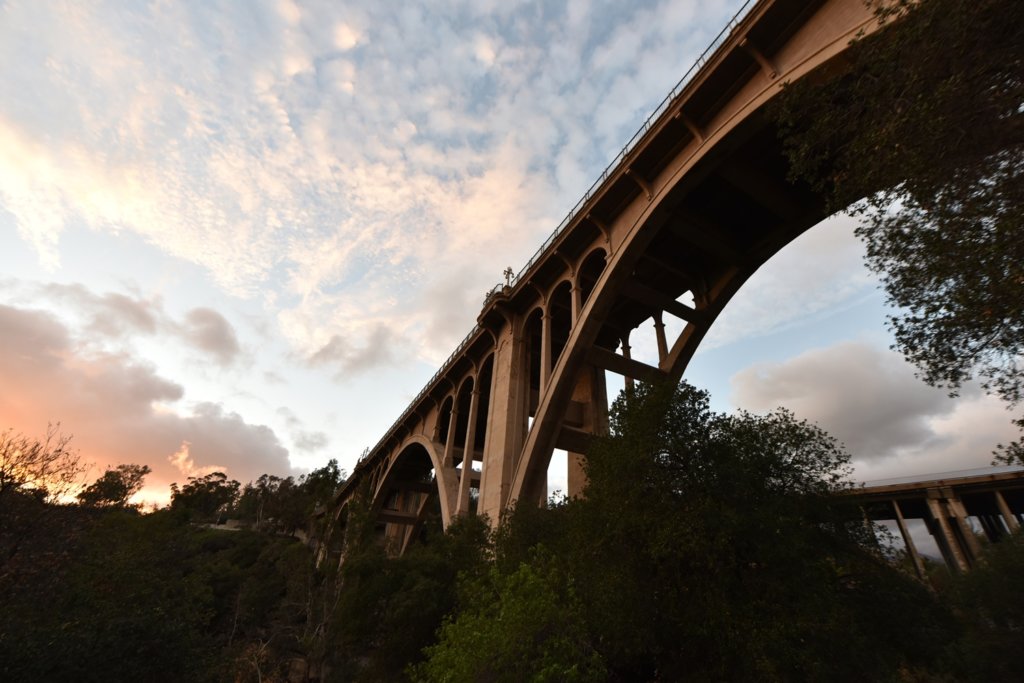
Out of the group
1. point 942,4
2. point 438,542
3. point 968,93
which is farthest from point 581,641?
point 438,542

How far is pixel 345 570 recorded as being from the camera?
22.1 m

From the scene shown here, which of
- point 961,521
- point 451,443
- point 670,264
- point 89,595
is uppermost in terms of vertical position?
point 670,264

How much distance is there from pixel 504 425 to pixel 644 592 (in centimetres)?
1133

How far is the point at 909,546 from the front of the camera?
→ 37.1 m

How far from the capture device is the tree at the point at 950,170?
19.3ft

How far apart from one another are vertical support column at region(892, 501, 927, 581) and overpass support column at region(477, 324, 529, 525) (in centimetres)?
3358

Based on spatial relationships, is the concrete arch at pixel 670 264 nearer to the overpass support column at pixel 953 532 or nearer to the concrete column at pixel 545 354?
the concrete column at pixel 545 354

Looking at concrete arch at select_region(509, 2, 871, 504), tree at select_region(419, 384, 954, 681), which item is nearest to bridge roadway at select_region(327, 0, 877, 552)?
concrete arch at select_region(509, 2, 871, 504)

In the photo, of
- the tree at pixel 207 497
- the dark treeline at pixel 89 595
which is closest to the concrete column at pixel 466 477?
the dark treeline at pixel 89 595

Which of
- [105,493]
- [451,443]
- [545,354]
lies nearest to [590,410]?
[545,354]

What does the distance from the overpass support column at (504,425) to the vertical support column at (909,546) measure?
1322 inches

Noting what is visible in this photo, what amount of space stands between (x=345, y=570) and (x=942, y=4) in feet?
85.0

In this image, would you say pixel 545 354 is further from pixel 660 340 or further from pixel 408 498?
pixel 408 498

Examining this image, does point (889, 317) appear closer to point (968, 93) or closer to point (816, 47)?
point (968, 93)
